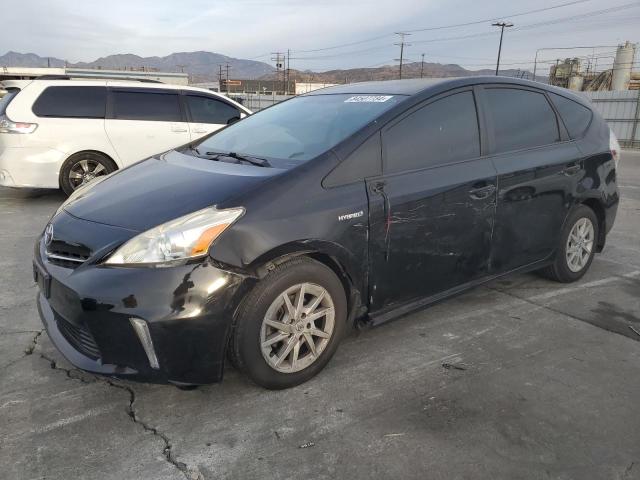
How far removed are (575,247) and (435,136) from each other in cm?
192

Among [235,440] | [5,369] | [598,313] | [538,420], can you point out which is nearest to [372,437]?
[235,440]

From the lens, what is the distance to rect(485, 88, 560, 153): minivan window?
11.9ft

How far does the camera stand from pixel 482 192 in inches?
133

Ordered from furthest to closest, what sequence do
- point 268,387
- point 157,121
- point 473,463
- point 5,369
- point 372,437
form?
point 157,121 → point 5,369 → point 268,387 → point 372,437 → point 473,463

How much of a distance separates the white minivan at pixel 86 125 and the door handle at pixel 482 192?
222 inches

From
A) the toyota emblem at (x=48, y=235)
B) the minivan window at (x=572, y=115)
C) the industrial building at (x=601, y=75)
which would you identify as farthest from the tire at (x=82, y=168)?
the industrial building at (x=601, y=75)

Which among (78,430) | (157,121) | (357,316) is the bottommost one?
(78,430)

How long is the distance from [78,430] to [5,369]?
85 cm

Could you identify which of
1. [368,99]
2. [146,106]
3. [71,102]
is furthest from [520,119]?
[71,102]

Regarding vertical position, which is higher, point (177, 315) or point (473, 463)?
point (177, 315)

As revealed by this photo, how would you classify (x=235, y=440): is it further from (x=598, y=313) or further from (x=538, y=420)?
(x=598, y=313)

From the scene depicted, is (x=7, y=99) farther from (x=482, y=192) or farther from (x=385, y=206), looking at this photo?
(x=482, y=192)

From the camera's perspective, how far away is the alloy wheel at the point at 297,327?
2.60m

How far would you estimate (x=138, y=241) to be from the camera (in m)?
2.42
